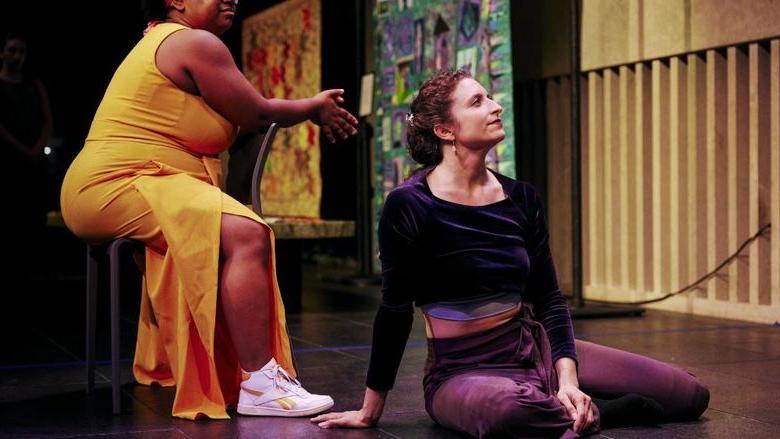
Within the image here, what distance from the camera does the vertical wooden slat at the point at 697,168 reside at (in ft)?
17.9

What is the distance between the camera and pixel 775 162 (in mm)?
4969

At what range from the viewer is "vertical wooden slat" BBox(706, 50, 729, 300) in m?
5.32

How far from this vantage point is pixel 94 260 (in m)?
3.26

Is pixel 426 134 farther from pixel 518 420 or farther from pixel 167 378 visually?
pixel 167 378

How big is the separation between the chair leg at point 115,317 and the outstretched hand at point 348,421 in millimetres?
645

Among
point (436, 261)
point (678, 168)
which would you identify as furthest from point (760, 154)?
point (436, 261)

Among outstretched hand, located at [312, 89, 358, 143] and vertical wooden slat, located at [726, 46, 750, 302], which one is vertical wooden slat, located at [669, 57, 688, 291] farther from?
outstretched hand, located at [312, 89, 358, 143]

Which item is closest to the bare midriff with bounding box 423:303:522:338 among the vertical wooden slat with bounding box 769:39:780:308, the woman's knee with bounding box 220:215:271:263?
the woman's knee with bounding box 220:215:271:263

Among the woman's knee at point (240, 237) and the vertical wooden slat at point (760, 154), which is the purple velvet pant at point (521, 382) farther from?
the vertical wooden slat at point (760, 154)

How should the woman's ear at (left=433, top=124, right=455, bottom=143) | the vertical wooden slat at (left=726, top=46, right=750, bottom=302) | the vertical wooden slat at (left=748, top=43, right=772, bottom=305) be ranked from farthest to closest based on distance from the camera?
1. the vertical wooden slat at (left=726, top=46, right=750, bottom=302)
2. the vertical wooden slat at (left=748, top=43, right=772, bottom=305)
3. the woman's ear at (left=433, top=124, right=455, bottom=143)

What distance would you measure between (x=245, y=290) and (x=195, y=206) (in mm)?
257

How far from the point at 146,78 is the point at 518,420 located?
1416 mm

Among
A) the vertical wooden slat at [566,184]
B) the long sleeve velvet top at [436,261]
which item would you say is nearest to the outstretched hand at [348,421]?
the long sleeve velvet top at [436,261]

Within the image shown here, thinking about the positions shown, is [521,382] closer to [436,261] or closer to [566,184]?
[436,261]
